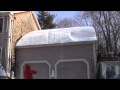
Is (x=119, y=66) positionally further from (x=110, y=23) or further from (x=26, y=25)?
(x=26, y=25)

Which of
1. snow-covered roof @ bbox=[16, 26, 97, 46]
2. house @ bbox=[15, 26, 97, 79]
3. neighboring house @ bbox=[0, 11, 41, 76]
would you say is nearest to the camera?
house @ bbox=[15, 26, 97, 79]

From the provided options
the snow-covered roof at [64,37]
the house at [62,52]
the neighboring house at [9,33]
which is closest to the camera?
the house at [62,52]

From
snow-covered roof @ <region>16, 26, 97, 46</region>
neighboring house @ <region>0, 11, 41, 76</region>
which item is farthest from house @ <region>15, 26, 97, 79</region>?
neighboring house @ <region>0, 11, 41, 76</region>

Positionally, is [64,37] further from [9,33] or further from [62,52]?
[9,33]

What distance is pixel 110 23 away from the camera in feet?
9.35

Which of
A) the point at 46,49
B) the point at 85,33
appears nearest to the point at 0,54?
the point at 46,49

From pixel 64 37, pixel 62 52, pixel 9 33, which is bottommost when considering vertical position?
pixel 62 52

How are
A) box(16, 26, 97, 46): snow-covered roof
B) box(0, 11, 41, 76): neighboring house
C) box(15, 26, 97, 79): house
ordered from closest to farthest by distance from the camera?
1. box(15, 26, 97, 79): house
2. box(16, 26, 97, 46): snow-covered roof
3. box(0, 11, 41, 76): neighboring house

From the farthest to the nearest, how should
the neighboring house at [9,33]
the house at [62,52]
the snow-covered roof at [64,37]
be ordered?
the neighboring house at [9,33] → the snow-covered roof at [64,37] → the house at [62,52]

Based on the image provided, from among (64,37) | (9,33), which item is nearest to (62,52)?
(64,37)

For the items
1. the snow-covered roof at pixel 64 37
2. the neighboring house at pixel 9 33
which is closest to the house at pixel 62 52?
the snow-covered roof at pixel 64 37

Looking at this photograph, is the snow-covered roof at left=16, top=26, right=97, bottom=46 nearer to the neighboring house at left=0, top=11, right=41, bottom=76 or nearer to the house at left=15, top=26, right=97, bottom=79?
the house at left=15, top=26, right=97, bottom=79

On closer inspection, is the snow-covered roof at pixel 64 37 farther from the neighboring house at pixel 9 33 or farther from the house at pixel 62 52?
the neighboring house at pixel 9 33
